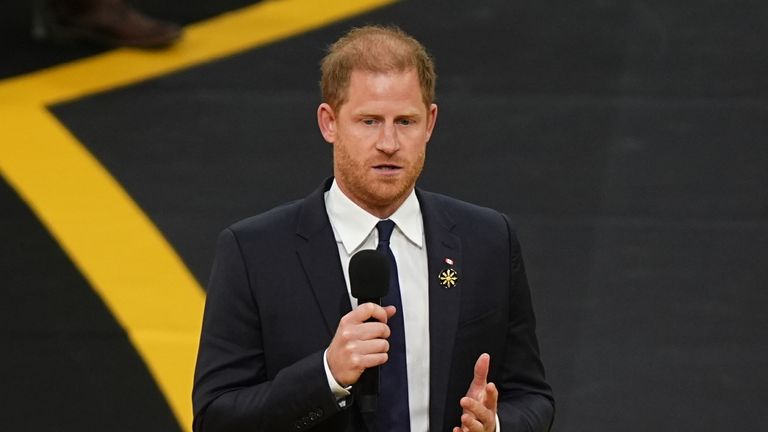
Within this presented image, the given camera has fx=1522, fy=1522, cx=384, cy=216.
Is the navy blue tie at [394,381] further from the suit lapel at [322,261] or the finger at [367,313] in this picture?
the finger at [367,313]

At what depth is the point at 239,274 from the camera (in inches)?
113

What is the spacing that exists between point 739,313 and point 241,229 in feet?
9.95

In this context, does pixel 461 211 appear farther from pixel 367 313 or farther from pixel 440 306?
pixel 367 313

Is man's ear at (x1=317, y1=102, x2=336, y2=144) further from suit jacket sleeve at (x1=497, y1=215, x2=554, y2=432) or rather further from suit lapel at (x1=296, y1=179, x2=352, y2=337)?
suit jacket sleeve at (x1=497, y1=215, x2=554, y2=432)

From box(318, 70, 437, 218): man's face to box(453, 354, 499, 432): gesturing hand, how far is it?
0.37 metres

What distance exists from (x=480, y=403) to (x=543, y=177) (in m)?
3.75

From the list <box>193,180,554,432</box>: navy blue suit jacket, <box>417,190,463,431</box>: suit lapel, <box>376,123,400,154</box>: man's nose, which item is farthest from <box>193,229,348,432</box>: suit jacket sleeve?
<box>376,123,400,154</box>: man's nose

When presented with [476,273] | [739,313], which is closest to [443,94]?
[739,313]

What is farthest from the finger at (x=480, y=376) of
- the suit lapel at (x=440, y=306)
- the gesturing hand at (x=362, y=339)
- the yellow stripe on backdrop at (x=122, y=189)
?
the yellow stripe on backdrop at (x=122, y=189)

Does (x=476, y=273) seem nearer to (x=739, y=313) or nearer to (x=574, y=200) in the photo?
(x=739, y=313)

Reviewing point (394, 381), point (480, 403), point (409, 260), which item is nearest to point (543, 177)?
point (409, 260)

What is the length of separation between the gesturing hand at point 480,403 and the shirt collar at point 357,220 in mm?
320

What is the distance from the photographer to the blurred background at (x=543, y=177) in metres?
5.25

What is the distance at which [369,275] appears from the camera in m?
2.66
